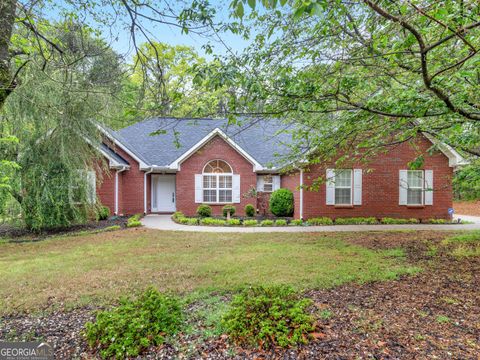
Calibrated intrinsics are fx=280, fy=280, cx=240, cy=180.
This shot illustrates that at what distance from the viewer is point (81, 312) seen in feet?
12.6

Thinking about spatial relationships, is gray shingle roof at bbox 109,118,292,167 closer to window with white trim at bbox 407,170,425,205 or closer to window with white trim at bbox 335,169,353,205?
window with white trim at bbox 335,169,353,205

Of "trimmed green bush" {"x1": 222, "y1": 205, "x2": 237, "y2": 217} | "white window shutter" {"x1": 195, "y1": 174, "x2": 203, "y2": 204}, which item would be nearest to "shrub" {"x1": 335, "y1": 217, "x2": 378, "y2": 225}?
"trimmed green bush" {"x1": 222, "y1": 205, "x2": 237, "y2": 217}

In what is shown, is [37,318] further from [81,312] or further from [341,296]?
[341,296]

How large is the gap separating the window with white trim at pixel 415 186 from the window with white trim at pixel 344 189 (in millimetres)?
2661

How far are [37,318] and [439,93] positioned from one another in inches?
233

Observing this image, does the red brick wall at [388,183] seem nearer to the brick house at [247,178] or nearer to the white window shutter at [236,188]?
the brick house at [247,178]

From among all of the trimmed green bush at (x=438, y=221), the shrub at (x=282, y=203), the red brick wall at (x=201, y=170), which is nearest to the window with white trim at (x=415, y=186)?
the trimmed green bush at (x=438, y=221)

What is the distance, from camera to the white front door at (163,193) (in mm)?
15594

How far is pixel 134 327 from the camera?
9.48 feet

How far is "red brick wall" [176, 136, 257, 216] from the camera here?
14219 mm

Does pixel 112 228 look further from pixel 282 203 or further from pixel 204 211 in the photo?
pixel 282 203

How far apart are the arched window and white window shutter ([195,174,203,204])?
220 millimetres

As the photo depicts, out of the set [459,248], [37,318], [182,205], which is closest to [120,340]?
[37,318]

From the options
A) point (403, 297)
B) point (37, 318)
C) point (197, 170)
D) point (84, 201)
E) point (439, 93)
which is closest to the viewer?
point (439, 93)
